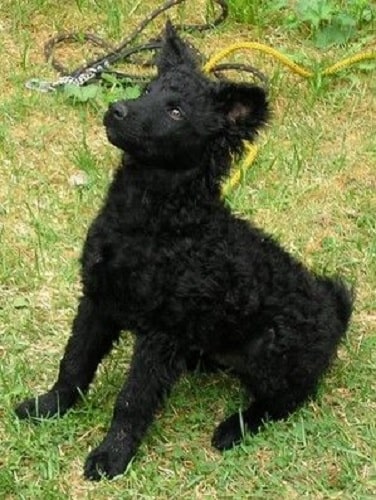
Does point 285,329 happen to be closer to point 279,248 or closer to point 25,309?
point 279,248

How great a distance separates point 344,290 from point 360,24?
8.42 ft

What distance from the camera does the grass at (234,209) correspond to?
3.64m

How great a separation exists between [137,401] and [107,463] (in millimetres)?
216

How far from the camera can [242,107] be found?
3.44m

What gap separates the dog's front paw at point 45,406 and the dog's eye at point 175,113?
101cm

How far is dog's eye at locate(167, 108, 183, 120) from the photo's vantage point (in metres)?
3.41

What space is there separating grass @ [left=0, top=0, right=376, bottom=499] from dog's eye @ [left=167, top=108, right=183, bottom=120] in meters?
1.01

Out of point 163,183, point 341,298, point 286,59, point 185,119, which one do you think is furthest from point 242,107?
point 286,59

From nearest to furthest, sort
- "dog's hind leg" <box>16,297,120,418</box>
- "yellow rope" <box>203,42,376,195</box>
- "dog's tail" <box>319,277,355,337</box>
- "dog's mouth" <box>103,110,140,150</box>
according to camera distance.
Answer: "dog's mouth" <box>103,110,140,150</box> → "dog's hind leg" <box>16,297,120,418</box> → "dog's tail" <box>319,277,355,337</box> → "yellow rope" <box>203,42,376,195</box>

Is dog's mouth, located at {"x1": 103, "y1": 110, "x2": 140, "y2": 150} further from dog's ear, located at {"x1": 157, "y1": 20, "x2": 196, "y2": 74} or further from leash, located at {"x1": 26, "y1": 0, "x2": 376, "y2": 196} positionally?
leash, located at {"x1": 26, "y1": 0, "x2": 376, "y2": 196}

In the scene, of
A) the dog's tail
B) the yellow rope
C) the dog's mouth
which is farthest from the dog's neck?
the yellow rope

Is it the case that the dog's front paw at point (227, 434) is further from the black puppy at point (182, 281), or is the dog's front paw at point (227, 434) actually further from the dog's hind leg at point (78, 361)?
the dog's hind leg at point (78, 361)

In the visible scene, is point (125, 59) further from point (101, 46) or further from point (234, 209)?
point (234, 209)

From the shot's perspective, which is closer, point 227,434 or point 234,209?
point 227,434
